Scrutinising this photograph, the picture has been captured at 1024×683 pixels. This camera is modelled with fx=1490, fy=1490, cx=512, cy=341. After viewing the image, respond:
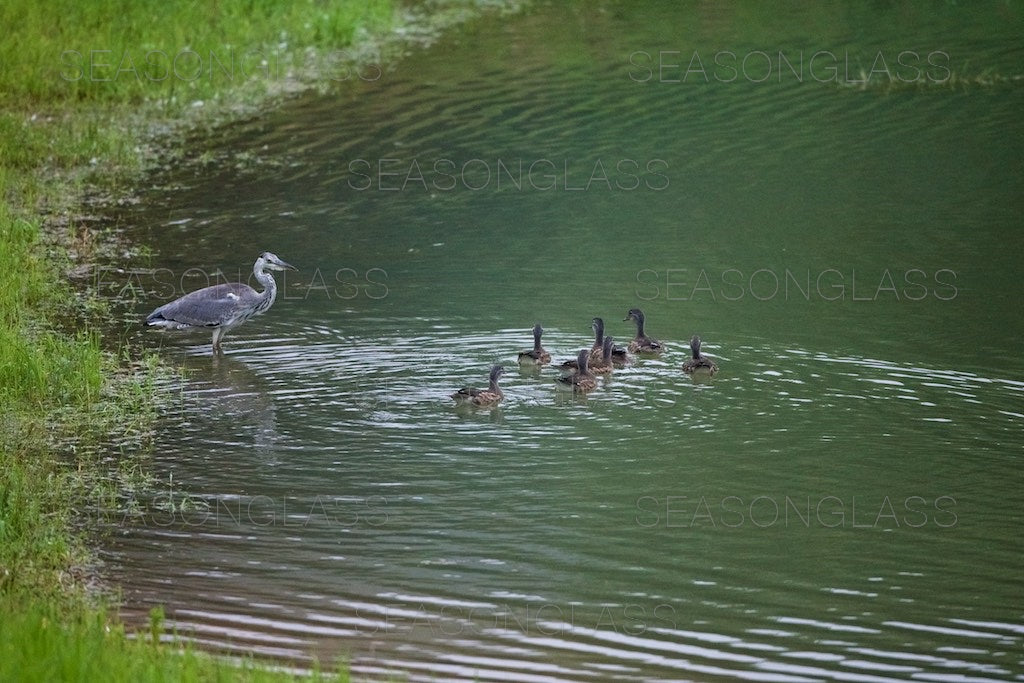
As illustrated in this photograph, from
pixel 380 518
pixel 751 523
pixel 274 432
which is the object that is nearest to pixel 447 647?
pixel 380 518

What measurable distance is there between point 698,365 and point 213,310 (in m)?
4.11

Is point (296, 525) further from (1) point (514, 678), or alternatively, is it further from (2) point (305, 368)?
(2) point (305, 368)

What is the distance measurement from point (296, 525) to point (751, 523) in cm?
270

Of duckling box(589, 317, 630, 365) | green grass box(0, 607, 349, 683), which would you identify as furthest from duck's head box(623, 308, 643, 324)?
green grass box(0, 607, 349, 683)

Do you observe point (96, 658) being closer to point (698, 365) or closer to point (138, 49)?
point (698, 365)

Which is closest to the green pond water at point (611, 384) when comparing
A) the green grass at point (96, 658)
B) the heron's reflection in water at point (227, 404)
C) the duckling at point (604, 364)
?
the heron's reflection in water at point (227, 404)

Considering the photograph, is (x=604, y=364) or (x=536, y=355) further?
(x=536, y=355)

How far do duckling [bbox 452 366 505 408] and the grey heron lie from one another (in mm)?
2586

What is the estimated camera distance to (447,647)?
7297mm

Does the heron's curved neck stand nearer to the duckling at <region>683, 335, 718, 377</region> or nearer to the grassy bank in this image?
the grassy bank

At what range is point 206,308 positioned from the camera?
→ 12555 millimetres

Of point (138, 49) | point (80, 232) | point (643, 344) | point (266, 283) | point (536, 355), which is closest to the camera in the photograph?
point (536, 355)

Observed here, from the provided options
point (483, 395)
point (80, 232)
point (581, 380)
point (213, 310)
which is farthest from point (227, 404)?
point (80, 232)

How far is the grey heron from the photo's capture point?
1255 centimetres
